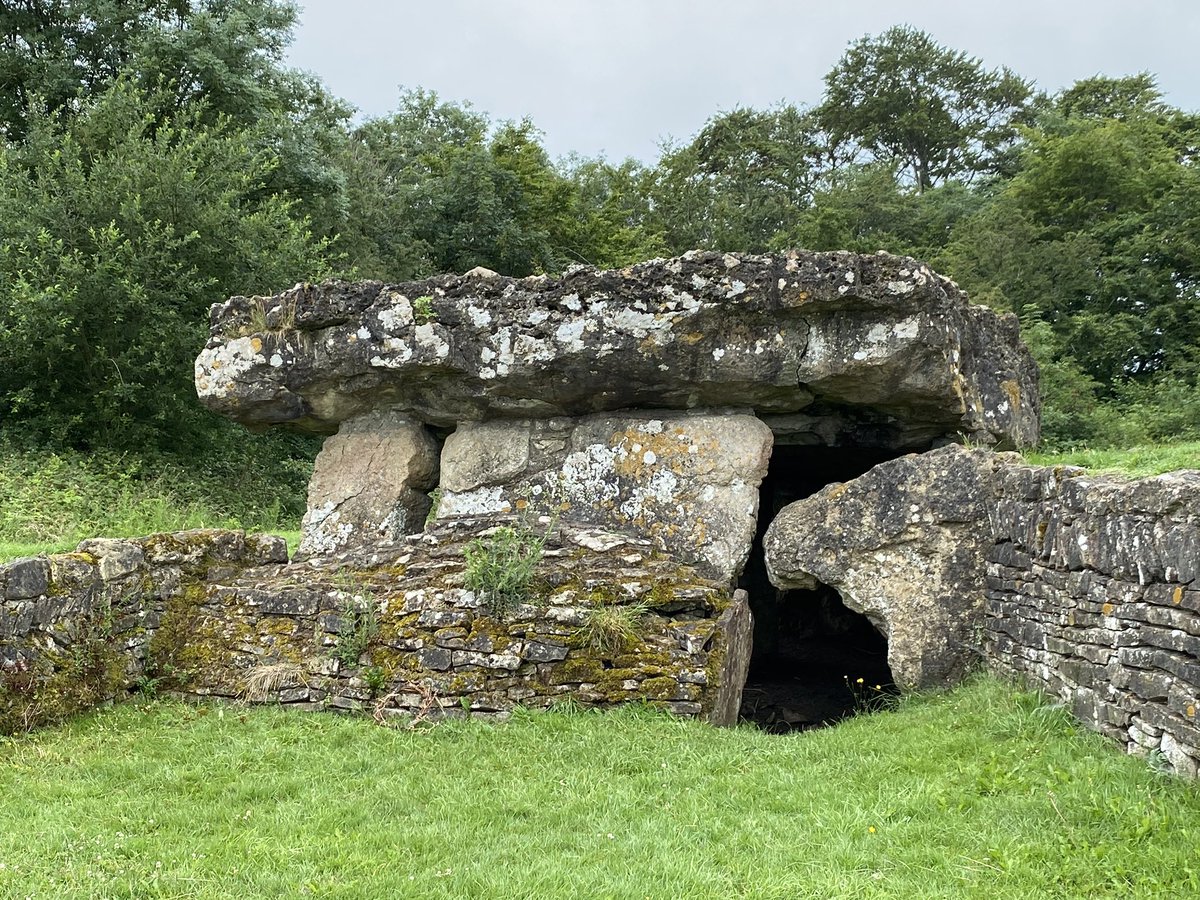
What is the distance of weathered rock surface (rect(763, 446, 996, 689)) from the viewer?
6.68 meters

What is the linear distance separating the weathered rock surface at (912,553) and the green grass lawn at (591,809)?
63 centimetres

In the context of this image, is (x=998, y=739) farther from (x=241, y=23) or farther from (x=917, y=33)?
(x=917, y=33)

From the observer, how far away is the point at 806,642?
11812mm

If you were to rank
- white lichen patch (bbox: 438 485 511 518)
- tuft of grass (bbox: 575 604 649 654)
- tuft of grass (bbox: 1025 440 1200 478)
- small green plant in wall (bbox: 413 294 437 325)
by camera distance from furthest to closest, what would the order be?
1. white lichen patch (bbox: 438 485 511 518)
2. small green plant in wall (bbox: 413 294 437 325)
3. tuft of grass (bbox: 575 604 649 654)
4. tuft of grass (bbox: 1025 440 1200 478)

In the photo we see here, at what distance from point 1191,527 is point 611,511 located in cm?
476

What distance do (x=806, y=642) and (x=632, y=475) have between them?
4.99 metres

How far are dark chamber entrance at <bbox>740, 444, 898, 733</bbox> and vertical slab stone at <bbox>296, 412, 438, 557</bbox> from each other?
3.72m

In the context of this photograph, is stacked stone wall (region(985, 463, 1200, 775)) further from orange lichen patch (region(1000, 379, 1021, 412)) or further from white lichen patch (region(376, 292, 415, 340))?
white lichen patch (region(376, 292, 415, 340))

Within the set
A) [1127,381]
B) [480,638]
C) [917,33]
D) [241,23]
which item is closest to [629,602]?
[480,638]

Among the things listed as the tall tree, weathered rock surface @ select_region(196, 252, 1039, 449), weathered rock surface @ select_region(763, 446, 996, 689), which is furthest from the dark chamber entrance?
the tall tree

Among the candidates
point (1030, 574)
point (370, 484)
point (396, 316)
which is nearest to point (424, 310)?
point (396, 316)

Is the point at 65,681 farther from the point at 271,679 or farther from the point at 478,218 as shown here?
the point at 478,218

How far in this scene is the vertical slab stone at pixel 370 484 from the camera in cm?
862

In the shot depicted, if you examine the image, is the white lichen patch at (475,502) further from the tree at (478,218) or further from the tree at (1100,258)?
the tree at (478,218)
